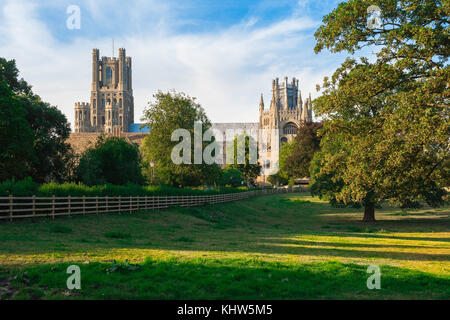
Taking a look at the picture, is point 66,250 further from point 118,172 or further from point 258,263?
point 118,172

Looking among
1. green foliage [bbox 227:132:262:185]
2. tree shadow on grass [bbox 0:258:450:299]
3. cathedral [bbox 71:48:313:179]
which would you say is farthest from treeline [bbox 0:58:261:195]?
cathedral [bbox 71:48:313:179]

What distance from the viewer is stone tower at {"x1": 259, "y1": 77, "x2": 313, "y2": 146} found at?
6220 inches

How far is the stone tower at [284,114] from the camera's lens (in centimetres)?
15800

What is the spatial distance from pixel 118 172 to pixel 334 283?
37422mm

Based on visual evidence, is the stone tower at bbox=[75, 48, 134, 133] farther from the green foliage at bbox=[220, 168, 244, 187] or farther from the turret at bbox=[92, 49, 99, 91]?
the green foliage at bbox=[220, 168, 244, 187]

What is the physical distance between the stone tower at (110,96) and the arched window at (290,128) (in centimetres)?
7027

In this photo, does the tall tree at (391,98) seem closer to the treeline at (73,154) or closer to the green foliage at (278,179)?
the treeline at (73,154)

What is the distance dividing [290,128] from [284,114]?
705 cm

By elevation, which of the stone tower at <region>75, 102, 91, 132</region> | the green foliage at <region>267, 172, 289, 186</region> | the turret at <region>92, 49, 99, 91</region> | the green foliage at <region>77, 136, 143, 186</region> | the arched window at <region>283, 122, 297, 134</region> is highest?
the turret at <region>92, 49, 99, 91</region>

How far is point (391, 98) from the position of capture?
567 inches

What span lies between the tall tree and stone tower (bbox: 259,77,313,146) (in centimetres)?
13535

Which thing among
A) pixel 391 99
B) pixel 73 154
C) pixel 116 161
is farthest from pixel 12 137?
pixel 391 99
